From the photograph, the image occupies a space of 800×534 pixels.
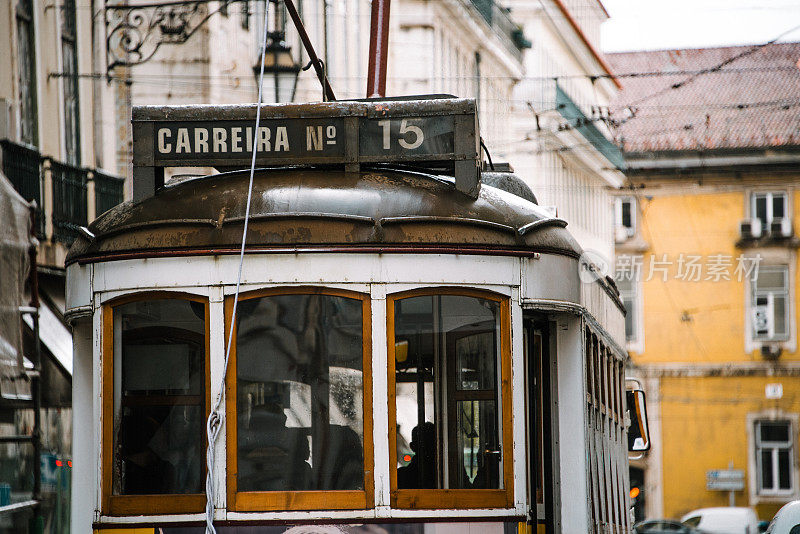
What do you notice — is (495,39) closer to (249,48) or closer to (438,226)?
(249,48)

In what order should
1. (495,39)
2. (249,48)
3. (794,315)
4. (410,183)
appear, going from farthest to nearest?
(794,315)
(495,39)
(249,48)
(410,183)

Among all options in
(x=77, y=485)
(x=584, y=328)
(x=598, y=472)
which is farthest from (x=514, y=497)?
(x=77, y=485)

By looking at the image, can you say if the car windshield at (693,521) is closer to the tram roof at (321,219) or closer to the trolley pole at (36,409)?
the trolley pole at (36,409)

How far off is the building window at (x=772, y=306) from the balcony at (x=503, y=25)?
9.14m

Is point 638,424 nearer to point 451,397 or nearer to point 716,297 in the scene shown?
point 451,397

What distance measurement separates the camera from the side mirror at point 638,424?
1117 cm

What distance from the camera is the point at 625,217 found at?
41.0 metres

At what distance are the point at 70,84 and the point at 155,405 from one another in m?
11.2

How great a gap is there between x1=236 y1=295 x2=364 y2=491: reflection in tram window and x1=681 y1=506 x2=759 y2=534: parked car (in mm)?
26542

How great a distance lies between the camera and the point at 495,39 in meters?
33.4

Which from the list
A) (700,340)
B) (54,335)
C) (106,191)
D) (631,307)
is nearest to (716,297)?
(700,340)

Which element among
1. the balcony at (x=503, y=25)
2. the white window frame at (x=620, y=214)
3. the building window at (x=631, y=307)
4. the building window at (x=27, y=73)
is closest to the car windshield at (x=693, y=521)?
the building window at (x=631, y=307)

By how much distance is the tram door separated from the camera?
6949 mm

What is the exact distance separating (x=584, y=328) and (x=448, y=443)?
1.06 meters
